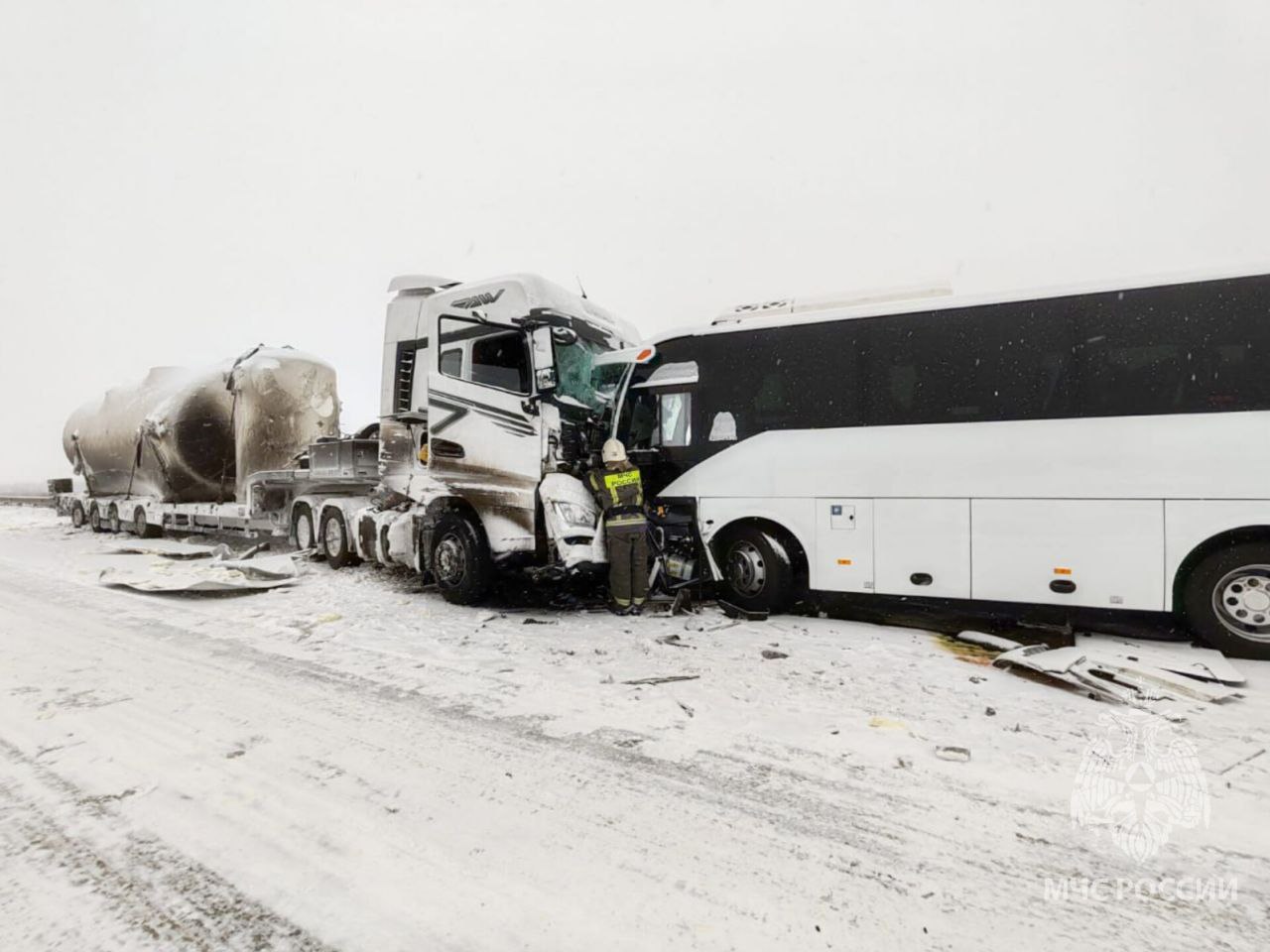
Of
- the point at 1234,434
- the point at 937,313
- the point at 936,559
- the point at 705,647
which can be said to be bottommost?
the point at 705,647

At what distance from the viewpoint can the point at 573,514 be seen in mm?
6602

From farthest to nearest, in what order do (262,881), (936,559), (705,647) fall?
1. (936,559)
2. (705,647)
3. (262,881)

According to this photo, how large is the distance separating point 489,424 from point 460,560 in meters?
1.61

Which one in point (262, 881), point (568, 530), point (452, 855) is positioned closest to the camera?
point (262, 881)

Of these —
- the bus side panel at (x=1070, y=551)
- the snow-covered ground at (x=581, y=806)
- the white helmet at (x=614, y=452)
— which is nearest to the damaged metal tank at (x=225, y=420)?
the snow-covered ground at (x=581, y=806)

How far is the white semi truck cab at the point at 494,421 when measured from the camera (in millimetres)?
6773

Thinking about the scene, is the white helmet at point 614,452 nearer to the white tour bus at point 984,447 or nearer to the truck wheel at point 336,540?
the white tour bus at point 984,447

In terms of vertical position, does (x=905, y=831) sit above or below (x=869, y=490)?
below

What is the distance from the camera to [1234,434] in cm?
496

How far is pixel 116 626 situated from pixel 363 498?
14.9 ft

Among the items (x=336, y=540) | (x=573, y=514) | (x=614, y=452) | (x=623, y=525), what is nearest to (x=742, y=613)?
(x=623, y=525)

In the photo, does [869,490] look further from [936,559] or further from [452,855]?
[452,855]

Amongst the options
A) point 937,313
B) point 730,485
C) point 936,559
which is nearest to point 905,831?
point 936,559

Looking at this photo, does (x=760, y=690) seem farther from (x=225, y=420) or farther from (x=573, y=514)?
(x=225, y=420)
